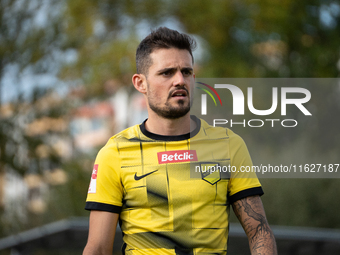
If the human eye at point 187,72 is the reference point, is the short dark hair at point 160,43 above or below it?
above

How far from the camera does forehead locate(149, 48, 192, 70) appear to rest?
6.60 ft

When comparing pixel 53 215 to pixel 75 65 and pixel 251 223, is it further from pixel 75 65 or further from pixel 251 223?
pixel 251 223

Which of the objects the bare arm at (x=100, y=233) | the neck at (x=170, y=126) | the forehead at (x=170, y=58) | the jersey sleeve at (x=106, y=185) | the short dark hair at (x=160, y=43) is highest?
the short dark hair at (x=160, y=43)

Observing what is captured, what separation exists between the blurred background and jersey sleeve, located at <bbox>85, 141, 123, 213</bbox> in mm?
4239

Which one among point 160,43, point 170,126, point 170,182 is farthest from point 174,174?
point 160,43

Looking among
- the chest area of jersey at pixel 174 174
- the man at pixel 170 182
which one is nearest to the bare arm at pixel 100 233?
the man at pixel 170 182

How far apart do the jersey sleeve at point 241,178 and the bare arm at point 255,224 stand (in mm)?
33

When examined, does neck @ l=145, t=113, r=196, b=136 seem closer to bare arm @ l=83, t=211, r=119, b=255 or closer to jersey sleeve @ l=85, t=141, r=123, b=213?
jersey sleeve @ l=85, t=141, r=123, b=213

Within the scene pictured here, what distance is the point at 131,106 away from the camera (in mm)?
9148

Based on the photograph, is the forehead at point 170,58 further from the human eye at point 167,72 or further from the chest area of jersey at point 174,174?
the chest area of jersey at point 174,174

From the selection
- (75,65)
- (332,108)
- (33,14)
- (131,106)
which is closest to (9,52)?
(33,14)

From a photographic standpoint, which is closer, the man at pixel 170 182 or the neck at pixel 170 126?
the man at pixel 170 182

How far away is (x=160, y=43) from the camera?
2049 mm

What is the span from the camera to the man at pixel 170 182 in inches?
74.9
